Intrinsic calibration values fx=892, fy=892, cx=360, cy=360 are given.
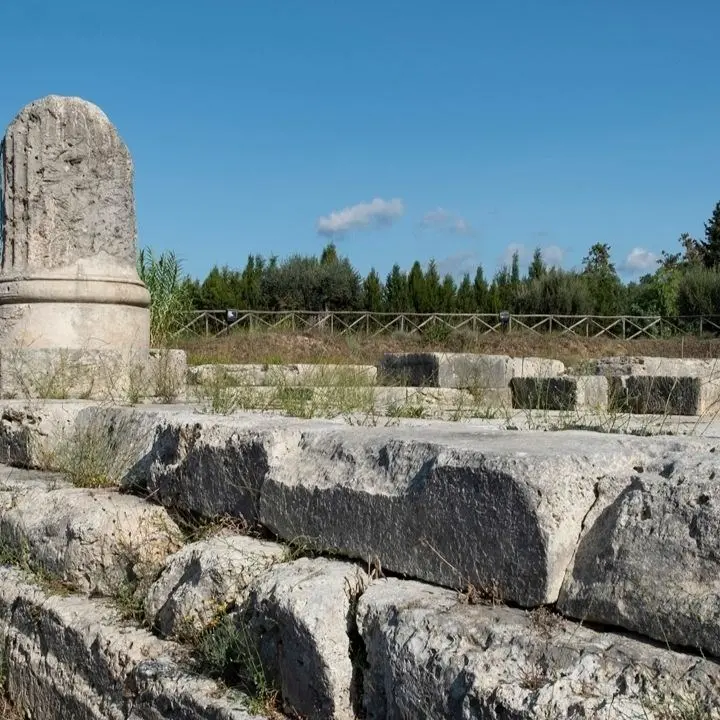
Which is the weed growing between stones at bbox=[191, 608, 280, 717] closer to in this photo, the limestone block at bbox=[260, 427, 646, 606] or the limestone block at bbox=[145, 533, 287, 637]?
the limestone block at bbox=[145, 533, 287, 637]

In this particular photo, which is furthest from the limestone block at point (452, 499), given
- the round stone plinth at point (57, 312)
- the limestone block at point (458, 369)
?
the limestone block at point (458, 369)

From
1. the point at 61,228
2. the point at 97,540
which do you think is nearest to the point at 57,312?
the point at 61,228

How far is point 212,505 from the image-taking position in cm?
344

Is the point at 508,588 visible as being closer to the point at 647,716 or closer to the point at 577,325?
the point at 647,716

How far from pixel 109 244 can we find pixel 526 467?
573 cm

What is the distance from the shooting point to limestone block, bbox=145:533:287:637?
289 centimetres

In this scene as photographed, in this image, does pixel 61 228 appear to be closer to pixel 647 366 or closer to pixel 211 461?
pixel 211 461

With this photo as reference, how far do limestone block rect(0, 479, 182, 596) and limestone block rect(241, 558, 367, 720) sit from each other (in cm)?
92

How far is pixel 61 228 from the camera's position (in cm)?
718

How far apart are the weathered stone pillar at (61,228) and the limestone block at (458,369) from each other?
137 inches

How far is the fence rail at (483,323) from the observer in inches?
1102

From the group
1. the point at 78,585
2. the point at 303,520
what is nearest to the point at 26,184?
the point at 78,585

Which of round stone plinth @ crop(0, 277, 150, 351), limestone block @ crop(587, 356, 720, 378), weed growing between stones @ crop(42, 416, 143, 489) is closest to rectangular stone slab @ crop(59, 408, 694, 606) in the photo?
weed growing between stones @ crop(42, 416, 143, 489)

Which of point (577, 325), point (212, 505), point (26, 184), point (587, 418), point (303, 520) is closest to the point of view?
point (303, 520)
